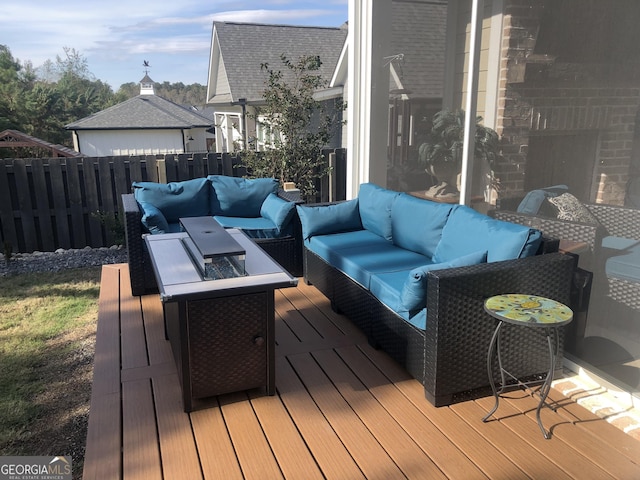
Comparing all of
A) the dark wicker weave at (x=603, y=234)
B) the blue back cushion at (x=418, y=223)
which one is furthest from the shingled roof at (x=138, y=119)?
the dark wicker weave at (x=603, y=234)

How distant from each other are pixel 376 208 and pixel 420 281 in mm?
1729

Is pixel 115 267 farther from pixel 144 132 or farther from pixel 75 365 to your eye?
pixel 144 132

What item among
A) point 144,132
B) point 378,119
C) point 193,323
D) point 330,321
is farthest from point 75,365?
point 144,132

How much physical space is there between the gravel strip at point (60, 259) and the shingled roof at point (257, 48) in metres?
10.3

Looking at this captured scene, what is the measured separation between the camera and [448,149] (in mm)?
4188

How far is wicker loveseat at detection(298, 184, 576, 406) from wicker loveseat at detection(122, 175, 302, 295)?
3.32ft

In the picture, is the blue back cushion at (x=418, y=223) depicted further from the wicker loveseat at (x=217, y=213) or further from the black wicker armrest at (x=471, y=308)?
the wicker loveseat at (x=217, y=213)

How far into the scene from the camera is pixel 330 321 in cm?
388

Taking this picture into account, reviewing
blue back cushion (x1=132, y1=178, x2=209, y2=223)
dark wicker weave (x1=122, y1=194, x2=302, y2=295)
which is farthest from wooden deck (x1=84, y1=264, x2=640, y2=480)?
blue back cushion (x1=132, y1=178, x2=209, y2=223)

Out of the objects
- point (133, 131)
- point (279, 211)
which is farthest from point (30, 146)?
point (279, 211)

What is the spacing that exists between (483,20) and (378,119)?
171 centimetres

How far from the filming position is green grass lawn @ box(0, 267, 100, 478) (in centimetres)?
279

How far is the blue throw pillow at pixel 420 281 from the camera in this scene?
2.68 meters

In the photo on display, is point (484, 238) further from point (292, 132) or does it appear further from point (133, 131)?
point (133, 131)
